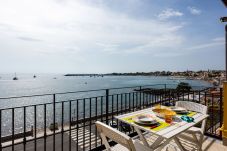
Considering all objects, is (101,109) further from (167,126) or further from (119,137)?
(119,137)

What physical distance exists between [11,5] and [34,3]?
0.48 meters

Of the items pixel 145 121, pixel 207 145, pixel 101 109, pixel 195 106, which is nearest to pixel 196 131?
pixel 195 106

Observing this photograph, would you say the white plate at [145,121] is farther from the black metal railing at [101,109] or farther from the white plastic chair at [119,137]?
the black metal railing at [101,109]

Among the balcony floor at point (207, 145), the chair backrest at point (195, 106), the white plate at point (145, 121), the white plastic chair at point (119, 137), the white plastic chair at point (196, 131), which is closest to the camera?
the white plastic chair at point (119, 137)

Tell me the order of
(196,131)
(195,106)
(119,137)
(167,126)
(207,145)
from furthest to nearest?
(207,145)
(195,106)
(196,131)
(167,126)
(119,137)

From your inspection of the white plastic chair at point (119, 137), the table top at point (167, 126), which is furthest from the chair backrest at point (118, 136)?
the table top at point (167, 126)

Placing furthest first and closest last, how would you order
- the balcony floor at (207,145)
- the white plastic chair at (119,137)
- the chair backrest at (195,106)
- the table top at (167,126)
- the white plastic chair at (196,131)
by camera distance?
the balcony floor at (207,145) < the chair backrest at (195,106) < the white plastic chair at (196,131) < the table top at (167,126) < the white plastic chair at (119,137)

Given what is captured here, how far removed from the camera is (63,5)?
4383 millimetres

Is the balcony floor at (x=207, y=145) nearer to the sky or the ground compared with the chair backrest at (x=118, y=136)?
nearer to the ground

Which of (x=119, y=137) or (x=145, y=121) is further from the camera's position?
(x=145, y=121)

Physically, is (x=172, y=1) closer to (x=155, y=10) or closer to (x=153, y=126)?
(x=155, y=10)

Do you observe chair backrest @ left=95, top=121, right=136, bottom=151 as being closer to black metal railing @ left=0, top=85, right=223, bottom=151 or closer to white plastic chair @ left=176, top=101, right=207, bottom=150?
black metal railing @ left=0, top=85, right=223, bottom=151

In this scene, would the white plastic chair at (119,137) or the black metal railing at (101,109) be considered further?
the black metal railing at (101,109)

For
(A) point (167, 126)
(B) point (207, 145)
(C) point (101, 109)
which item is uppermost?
(A) point (167, 126)
